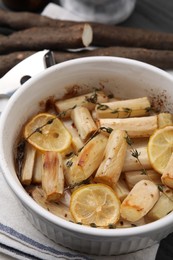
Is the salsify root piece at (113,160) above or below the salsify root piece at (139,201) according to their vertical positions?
above

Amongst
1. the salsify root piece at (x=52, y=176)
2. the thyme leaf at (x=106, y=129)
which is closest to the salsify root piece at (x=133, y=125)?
the thyme leaf at (x=106, y=129)

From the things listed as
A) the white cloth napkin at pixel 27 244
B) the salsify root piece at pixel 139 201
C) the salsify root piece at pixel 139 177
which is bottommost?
the white cloth napkin at pixel 27 244

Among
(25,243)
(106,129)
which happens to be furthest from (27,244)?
(106,129)

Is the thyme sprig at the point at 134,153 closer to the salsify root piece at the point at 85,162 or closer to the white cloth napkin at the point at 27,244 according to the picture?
the salsify root piece at the point at 85,162

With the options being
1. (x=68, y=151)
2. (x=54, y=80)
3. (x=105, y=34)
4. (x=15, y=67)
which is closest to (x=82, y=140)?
(x=68, y=151)

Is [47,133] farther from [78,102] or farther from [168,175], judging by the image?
[168,175]

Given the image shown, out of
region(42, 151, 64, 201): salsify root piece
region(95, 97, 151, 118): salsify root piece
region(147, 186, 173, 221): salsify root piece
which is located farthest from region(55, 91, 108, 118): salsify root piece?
region(147, 186, 173, 221): salsify root piece
